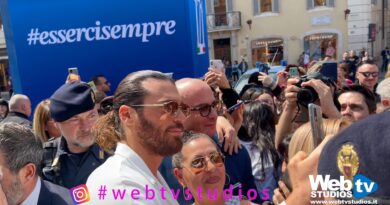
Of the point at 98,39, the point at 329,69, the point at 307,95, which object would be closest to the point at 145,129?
the point at 307,95

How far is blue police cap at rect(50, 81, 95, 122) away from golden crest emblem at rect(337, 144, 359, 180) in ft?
7.78

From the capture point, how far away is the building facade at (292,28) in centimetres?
2394

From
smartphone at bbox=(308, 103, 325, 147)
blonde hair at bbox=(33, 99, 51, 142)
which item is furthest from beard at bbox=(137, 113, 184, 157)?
blonde hair at bbox=(33, 99, 51, 142)

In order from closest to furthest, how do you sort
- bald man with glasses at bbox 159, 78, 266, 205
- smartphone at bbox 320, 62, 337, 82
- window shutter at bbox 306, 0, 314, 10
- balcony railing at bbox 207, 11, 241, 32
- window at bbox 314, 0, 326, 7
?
bald man with glasses at bbox 159, 78, 266, 205 < smartphone at bbox 320, 62, 337, 82 < window at bbox 314, 0, 326, 7 < window shutter at bbox 306, 0, 314, 10 < balcony railing at bbox 207, 11, 241, 32

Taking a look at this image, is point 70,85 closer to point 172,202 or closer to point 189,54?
point 172,202

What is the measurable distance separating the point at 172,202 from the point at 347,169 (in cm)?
103

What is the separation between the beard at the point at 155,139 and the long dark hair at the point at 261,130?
1.40 m

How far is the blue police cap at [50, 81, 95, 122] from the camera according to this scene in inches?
119

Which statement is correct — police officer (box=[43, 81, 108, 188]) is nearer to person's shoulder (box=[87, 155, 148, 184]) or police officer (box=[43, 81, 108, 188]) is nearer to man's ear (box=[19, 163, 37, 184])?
man's ear (box=[19, 163, 37, 184])

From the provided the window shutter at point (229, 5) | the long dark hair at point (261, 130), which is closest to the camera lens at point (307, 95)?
the long dark hair at point (261, 130)

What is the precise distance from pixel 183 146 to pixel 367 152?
1449 millimetres

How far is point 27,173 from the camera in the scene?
7.04ft

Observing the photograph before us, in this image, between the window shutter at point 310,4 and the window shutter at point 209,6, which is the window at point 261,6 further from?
the window shutter at point 209,6

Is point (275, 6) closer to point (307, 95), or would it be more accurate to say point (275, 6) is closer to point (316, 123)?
point (307, 95)
